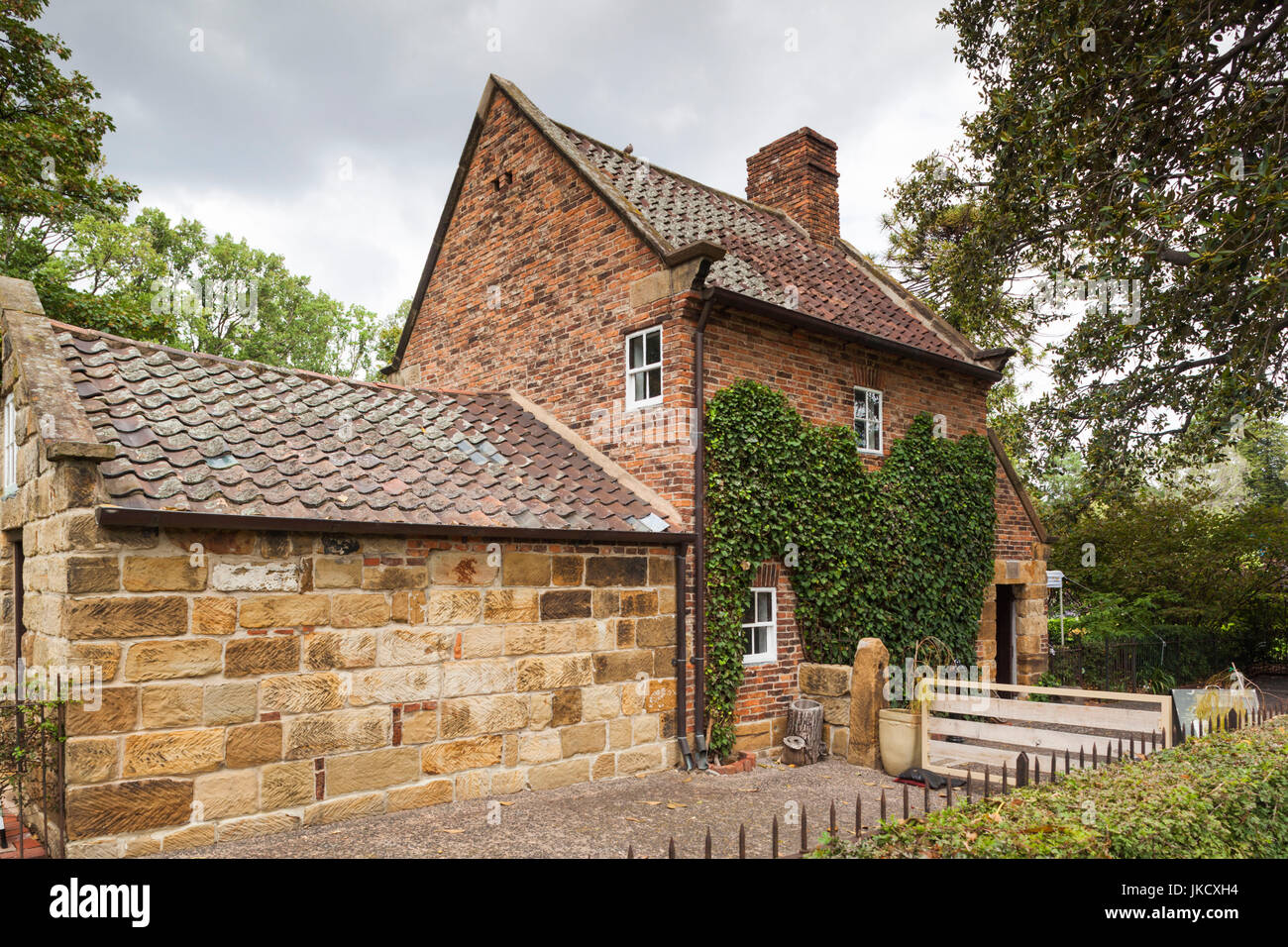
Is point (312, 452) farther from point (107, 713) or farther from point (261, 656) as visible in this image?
point (107, 713)

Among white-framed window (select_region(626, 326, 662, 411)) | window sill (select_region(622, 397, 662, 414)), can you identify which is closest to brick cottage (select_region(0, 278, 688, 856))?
window sill (select_region(622, 397, 662, 414))

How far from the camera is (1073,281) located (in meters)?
14.3

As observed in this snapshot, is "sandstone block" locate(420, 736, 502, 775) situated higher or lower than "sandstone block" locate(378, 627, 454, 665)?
lower

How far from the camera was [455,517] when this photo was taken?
25.8ft

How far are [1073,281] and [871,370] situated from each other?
466cm

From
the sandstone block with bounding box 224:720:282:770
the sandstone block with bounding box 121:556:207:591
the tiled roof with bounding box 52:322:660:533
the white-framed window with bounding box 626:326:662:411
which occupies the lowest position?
the sandstone block with bounding box 224:720:282:770

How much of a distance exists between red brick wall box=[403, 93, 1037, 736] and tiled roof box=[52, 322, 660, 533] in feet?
3.62

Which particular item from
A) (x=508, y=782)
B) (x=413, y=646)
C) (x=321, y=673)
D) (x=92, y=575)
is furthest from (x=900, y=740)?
(x=92, y=575)

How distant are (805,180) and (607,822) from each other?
42.9 ft

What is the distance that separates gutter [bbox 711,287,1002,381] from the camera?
10352 millimetres

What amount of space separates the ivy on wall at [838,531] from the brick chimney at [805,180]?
212 inches

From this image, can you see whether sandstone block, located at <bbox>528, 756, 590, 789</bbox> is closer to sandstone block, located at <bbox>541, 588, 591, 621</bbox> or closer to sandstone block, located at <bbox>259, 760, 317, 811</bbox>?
sandstone block, located at <bbox>541, 588, 591, 621</bbox>

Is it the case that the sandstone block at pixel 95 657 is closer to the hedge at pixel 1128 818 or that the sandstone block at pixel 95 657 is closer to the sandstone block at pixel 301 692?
the sandstone block at pixel 301 692

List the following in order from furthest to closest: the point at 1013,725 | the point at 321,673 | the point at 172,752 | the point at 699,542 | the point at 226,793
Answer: the point at 699,542, the point at 1013,725, the point at 321,673, the point at 226,793, the point at 172,752
